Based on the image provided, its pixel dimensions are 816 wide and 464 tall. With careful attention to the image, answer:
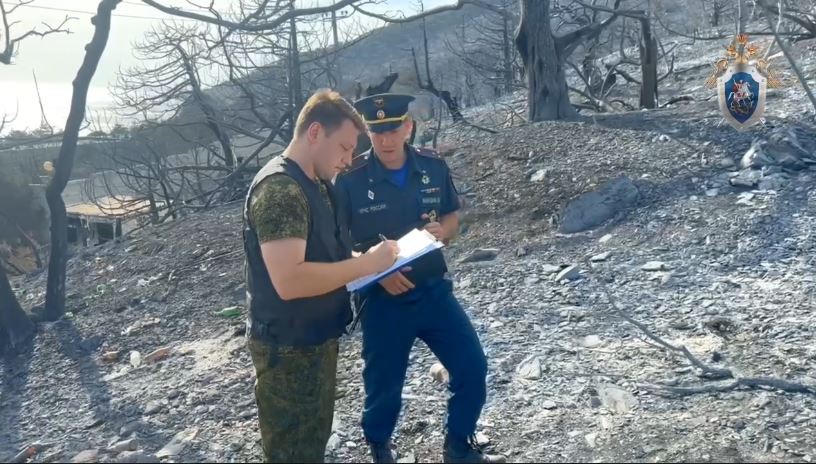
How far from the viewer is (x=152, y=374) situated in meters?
4.84

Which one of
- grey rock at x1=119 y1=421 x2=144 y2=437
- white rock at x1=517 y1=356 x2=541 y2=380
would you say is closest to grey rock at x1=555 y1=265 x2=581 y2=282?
white rock at x1=517 y1=356 x2=541 y2=380

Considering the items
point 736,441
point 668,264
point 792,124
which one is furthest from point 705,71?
point 736,441

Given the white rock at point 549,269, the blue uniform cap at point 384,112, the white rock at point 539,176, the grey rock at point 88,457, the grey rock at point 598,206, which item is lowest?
the white rock at point 549,269

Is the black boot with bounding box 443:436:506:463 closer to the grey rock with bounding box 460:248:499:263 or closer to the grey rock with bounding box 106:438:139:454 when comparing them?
the grey rock with bounding box 106:438:139:454

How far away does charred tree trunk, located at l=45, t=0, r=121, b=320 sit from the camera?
6172mm

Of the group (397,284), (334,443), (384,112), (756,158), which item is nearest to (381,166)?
(384,112)

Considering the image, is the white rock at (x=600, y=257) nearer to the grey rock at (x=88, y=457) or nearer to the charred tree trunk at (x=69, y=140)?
the grey rock at (x=88, y=457)

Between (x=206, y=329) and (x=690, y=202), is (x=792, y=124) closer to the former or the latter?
(x=690, y=202)

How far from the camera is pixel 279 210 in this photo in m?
2.10

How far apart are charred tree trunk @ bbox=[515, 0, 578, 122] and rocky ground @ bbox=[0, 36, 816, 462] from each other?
1.40m

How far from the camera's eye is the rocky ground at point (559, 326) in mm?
3299

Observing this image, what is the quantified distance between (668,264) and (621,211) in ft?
4.49

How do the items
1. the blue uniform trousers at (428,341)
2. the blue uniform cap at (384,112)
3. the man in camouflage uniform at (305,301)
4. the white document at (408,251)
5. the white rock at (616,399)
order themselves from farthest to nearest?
the white rock at (616,399) < the blue uniform cap at (384,112) < the blue uniform trousers at (428,341) < the white document at (408,251) < the man in camouflage uniform at (305,301)

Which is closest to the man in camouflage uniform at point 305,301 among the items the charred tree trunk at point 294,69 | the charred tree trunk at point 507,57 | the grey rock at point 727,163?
the grey rock at point 727,163
